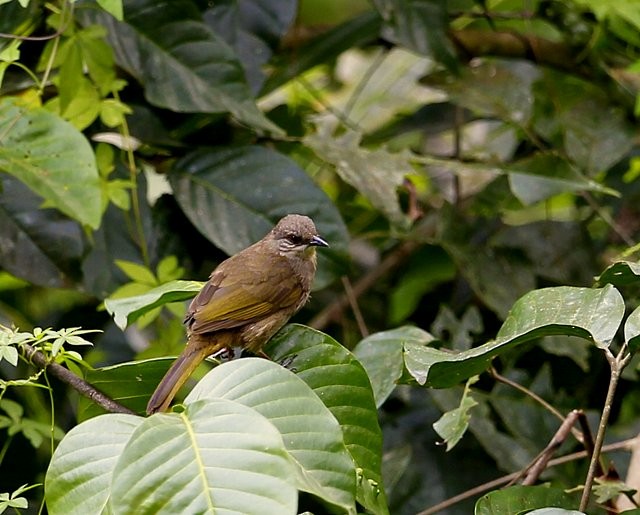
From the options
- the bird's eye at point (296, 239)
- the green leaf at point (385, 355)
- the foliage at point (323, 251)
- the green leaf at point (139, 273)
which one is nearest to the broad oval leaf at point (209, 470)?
the foliage at point (323, 251)

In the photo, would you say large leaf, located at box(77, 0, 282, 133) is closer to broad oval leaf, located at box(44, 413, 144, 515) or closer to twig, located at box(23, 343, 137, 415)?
twig, located at box(23, 343, 137, 415)

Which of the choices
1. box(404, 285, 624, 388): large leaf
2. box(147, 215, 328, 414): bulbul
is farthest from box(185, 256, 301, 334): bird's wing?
box(404, 285, 624, 388): large leaf

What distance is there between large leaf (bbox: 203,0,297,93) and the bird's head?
56 centimetres

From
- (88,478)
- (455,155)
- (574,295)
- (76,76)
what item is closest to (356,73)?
(455,155)

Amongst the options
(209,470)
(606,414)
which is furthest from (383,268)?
(209,470)

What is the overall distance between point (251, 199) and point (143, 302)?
124cm

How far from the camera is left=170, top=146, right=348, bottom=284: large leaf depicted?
321 centimetres

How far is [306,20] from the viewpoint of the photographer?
189 inches

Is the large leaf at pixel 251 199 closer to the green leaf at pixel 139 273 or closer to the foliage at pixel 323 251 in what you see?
the foliage at pixel 323 251

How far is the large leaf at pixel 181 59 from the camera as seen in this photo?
3.14 m

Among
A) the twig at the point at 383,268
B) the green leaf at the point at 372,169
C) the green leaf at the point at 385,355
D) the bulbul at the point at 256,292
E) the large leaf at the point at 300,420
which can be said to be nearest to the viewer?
the large leaf at the point at 300,420

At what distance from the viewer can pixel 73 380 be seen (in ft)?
6.29

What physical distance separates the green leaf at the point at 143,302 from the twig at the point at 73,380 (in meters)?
0.14

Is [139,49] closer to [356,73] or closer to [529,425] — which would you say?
[529,425]
